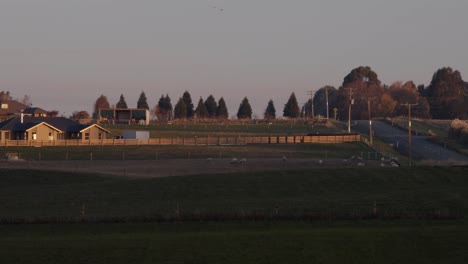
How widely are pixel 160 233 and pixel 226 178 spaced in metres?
22.7

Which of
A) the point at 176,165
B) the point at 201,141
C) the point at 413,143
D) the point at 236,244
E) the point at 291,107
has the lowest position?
the point at 236,244

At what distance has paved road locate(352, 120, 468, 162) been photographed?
92.6 meters

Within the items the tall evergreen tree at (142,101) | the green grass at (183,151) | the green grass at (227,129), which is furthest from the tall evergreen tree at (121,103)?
the green grass at (183,151)

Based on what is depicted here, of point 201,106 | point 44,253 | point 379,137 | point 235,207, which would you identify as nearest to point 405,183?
point 235,207

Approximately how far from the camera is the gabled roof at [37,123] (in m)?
96.4

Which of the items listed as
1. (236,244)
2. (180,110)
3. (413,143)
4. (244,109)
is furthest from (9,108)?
(236,244)

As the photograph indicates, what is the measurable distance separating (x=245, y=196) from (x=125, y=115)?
10644 cm

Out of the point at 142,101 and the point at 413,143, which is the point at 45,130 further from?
the point at 142,101

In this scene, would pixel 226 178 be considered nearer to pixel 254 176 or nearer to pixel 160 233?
pixel 254 176

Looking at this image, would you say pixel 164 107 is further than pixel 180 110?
Yes

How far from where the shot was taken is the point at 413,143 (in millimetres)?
109000

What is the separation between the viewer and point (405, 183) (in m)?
51.7

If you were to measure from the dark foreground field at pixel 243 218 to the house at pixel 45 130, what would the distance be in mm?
41854

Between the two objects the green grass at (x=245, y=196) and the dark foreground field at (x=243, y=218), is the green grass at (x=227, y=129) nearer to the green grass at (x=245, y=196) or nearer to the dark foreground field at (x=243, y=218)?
the green grass at (x=245, y=196)
